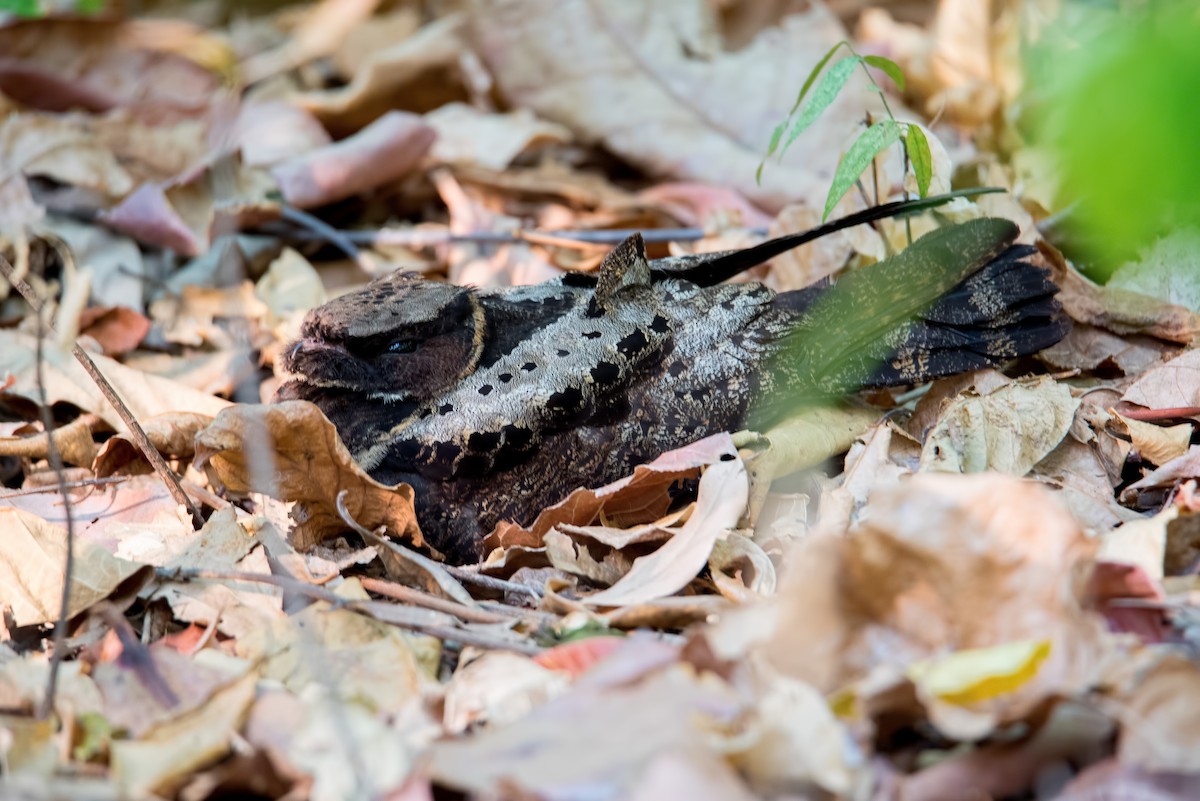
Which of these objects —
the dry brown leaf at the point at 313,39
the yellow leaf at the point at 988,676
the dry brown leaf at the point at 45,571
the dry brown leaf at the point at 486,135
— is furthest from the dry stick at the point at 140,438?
the dry brown leaf at the point at 313,39

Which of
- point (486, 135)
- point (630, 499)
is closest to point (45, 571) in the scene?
point (630, 499)

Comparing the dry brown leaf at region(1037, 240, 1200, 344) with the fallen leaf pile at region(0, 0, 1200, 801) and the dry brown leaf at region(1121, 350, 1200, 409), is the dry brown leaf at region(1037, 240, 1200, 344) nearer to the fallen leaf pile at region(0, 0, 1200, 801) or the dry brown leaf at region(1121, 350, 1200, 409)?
the fallen leaf pile at region(0, 0, 1200, 801)

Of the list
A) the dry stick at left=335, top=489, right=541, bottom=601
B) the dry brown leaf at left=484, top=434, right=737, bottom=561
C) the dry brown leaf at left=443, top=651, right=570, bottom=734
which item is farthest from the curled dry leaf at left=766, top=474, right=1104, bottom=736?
the dry brown leaf at left=484, top=434, right=737, bottom=561

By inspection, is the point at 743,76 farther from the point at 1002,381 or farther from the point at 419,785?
the point at 419,785

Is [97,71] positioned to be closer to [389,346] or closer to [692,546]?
[389,346]

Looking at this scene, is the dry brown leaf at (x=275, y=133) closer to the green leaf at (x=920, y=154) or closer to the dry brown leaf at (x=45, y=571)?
the dry brown leaf at (x=45, y=571)
